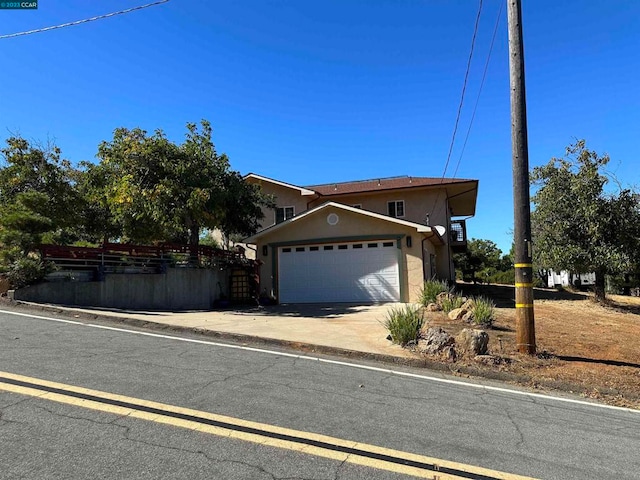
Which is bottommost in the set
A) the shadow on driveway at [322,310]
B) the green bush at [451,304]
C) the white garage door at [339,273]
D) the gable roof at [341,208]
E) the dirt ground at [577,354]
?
the dirt ground at [577,354]

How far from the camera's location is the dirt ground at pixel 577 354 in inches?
269

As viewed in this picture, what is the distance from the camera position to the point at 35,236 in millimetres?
12422

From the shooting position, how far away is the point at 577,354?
8742 mm

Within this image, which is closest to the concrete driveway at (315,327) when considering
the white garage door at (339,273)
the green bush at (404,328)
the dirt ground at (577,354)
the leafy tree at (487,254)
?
the green bush at (404,328)

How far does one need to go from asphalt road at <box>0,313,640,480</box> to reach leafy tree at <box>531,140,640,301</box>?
14.3 m

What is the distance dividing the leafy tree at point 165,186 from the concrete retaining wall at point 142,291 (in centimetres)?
181

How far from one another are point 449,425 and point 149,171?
49.2ft

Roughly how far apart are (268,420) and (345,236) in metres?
15.3

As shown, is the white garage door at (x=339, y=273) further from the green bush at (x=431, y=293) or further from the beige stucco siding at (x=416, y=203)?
the beige stucco siding at (x=416, y=203)

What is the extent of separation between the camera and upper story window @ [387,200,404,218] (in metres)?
26.0

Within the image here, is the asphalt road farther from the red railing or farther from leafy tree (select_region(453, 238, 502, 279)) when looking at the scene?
leafy tree (select_region(453, 238, 502, 279))

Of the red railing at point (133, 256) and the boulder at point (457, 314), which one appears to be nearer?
the boulder at point (457, 314)

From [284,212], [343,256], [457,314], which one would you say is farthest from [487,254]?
[457,314]

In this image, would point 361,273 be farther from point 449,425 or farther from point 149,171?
point 449,425
